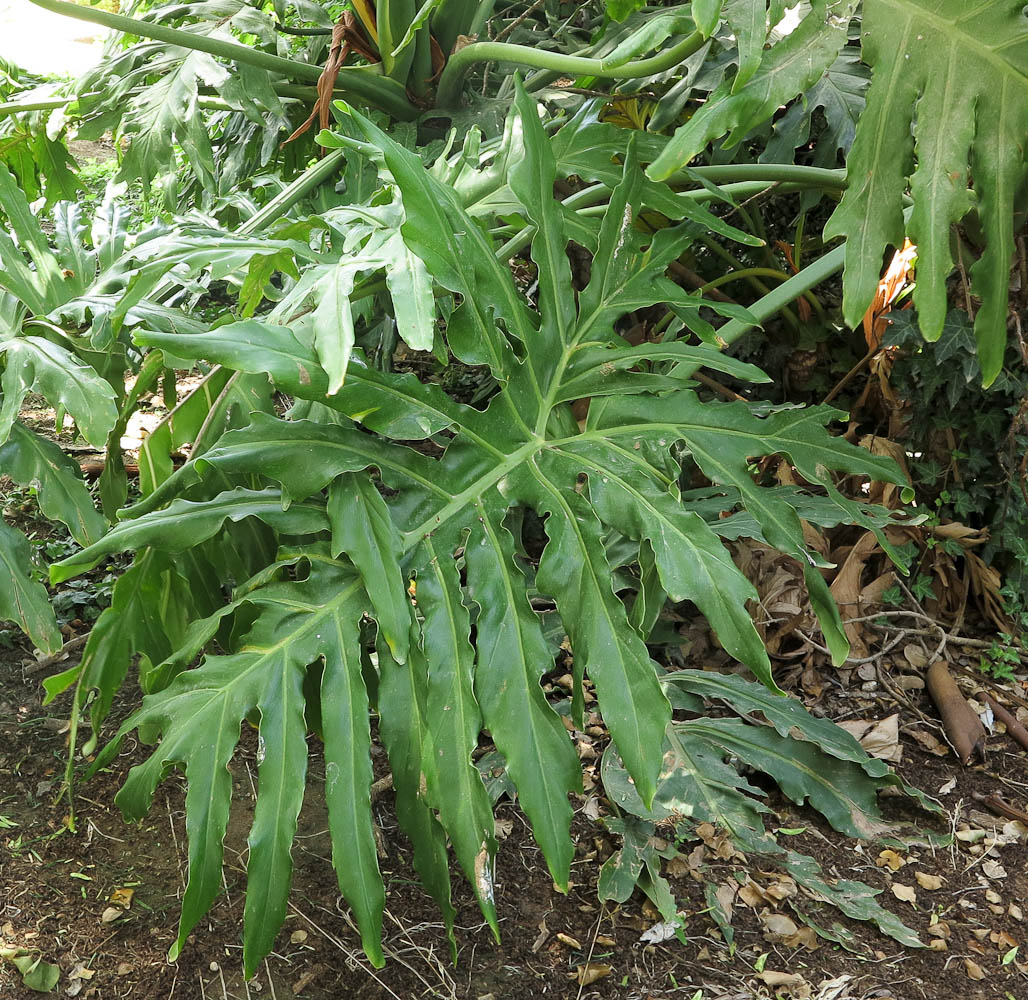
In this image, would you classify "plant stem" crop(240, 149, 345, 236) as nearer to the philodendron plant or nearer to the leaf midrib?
the philodendron plant

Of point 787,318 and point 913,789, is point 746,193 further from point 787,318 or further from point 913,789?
point 913,789

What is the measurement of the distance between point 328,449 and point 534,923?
0.84 meters

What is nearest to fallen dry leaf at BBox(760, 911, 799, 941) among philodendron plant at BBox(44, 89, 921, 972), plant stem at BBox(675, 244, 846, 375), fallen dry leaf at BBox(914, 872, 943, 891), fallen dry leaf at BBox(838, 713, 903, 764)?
fallen dry leaf at BBox(914, 872, 943, 891)

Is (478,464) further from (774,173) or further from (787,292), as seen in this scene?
(774,173)

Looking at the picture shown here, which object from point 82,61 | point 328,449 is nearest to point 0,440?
point 328,449

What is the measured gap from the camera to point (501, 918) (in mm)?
1444

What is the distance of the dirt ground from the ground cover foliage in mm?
78

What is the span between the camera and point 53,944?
4.46 ft

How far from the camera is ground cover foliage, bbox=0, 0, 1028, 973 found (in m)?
0.95

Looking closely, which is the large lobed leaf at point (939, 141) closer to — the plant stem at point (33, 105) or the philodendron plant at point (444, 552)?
the philodendron plant at point (444, 552)

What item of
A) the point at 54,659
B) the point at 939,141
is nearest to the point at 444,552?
the point at 939,141

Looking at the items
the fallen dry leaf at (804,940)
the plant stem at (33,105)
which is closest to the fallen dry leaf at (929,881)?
the fallen dry leaf at (804,940)

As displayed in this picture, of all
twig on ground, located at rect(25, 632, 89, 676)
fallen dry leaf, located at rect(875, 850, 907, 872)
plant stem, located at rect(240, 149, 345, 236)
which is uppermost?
plant stem, located at rect(240, 149, 345, 236)

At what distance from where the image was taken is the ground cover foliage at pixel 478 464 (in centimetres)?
95
